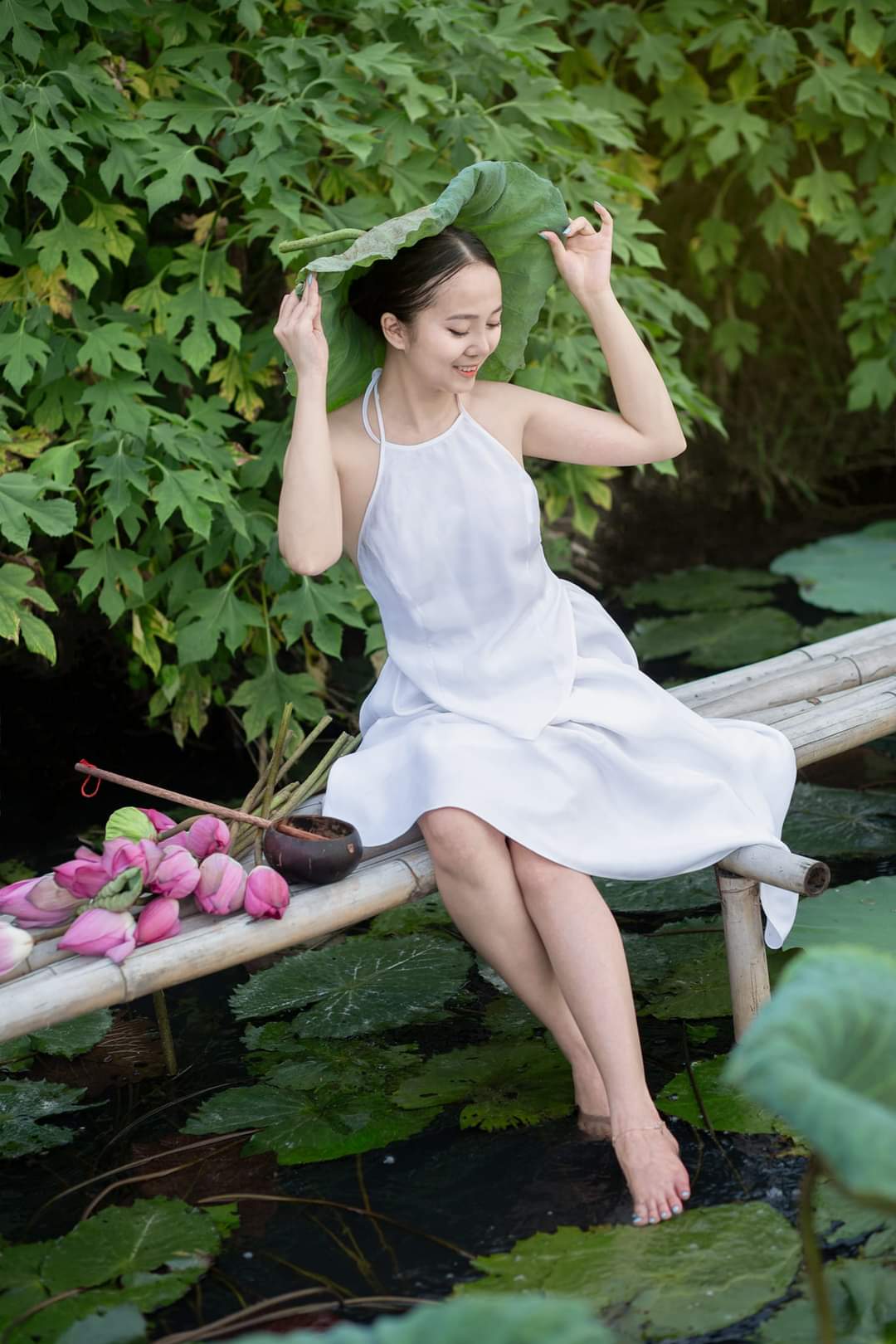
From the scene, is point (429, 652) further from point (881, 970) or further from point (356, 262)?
point (881, 970)

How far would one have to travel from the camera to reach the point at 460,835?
2150 mm

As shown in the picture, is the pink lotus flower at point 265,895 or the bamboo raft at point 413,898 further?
the pink lotus flower at point 265,895

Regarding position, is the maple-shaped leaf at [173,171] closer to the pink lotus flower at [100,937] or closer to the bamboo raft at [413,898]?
the bamboo raft at [413,898]

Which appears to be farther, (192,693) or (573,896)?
(192,693)

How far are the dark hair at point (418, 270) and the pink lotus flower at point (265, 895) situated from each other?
89 cm

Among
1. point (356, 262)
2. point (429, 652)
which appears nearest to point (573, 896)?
point (429, 652)

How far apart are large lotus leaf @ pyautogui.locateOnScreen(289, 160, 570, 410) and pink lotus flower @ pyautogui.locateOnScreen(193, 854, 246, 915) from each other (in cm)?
82

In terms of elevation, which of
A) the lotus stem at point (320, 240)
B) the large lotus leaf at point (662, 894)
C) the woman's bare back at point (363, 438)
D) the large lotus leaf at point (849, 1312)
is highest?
the lotus stem at point (320, 240)

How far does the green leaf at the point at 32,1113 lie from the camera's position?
7.92ft

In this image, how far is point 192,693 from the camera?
12.1 ft

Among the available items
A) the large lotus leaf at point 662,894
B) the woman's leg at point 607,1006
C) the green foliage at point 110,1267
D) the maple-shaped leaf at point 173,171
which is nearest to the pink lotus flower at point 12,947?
the green foliage at point 110,1267

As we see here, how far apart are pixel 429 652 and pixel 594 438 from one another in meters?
0.47

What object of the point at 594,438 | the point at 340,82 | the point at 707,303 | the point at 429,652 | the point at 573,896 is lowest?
the point at 707,303

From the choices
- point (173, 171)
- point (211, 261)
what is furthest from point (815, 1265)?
point (211, 261)
